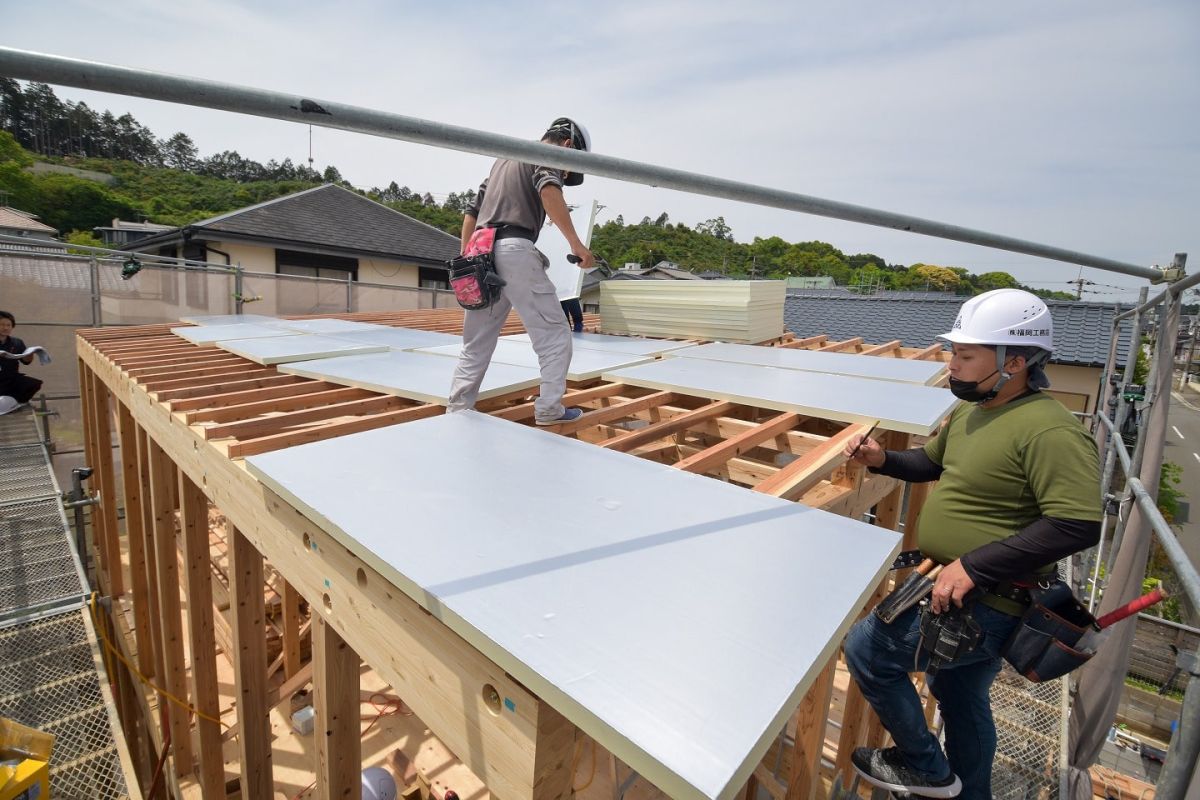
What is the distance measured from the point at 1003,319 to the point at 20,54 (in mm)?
2433

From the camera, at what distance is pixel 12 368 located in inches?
292

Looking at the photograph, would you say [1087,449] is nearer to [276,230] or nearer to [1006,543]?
[1006,543]

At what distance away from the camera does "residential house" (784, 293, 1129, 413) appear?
42.3ft

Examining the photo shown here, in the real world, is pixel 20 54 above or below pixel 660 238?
below

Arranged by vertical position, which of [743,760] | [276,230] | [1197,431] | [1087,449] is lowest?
[1197,431]

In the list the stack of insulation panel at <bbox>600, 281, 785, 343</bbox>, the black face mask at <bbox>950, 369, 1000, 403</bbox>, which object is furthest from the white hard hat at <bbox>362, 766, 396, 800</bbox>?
the stack of insulation panel at <bbox>600, 281, 785, 343</bbox>

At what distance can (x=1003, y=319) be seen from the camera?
6.15 feet

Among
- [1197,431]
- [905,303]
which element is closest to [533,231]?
[905,303]

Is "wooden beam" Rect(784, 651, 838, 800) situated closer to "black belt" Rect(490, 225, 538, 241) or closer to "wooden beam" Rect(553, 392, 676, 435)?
"wooden beam" Rect(553, 392, 676, 435)

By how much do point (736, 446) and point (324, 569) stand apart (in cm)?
176

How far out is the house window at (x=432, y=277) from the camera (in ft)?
65.6

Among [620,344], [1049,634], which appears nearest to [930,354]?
[620,344]

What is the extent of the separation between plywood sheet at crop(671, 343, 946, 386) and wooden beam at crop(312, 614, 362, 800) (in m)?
3.36

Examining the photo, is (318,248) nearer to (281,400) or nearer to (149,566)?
(149,566)
